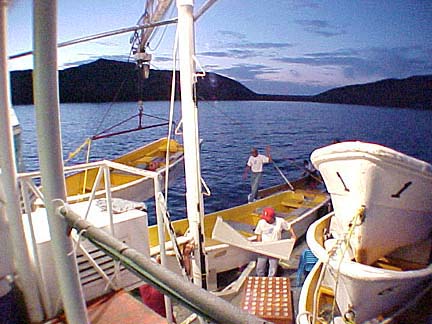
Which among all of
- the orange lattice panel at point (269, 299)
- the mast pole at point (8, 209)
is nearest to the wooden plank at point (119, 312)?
the mast pole at point (8, 209)

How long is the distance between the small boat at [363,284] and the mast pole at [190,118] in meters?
1.48

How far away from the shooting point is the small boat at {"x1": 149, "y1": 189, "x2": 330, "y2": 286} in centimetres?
667

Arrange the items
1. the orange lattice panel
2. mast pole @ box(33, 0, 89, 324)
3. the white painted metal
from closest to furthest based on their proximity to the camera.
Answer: mast pole @ box(33, 0, 89, 324)
the orange lattice panel
the white painted metal

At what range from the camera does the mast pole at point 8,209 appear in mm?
2025

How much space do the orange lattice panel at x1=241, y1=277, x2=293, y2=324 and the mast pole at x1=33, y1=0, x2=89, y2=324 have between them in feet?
11.7

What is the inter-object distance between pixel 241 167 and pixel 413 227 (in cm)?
2269

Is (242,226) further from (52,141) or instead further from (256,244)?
(52,141)

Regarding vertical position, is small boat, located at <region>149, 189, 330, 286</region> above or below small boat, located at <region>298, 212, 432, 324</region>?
below

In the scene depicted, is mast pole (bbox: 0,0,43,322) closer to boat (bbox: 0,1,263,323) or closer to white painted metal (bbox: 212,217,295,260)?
boat (bbox: 0,1,263,323)

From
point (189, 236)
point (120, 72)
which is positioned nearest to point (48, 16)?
point (189, 236)

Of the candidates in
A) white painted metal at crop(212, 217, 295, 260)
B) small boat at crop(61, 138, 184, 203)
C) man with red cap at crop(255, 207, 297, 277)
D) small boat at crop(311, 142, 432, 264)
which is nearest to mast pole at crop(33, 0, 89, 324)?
small boat at crop(311, 142, 432, 264)

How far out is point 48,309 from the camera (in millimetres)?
2801

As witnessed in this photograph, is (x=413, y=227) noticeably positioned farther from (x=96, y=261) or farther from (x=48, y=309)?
(x=48, y=309)

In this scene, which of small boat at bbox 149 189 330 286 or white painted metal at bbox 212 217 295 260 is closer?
white painted metal at bbox 212 217 295 260
